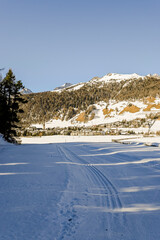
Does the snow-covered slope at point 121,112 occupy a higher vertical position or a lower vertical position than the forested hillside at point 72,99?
lower

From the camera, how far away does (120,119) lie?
70875 millimetres

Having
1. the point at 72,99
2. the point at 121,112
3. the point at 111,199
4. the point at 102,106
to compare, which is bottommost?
the point at 111,199

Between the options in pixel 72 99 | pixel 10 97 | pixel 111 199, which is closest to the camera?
pixel 111 199

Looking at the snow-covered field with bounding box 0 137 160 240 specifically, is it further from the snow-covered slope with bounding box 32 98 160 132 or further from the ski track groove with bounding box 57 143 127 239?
the snow-covered slope with bounding box 32 98 160 132

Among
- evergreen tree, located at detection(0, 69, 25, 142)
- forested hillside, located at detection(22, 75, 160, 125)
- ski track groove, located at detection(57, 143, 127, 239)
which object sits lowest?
ski track groove, located at detection(57, 143, 127, 239)

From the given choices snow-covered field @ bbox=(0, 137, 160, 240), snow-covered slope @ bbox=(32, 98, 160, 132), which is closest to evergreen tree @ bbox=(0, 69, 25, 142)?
snow-covered field @ bbox=(0, 137, 160, 240)

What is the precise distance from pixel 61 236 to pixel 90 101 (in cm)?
11602

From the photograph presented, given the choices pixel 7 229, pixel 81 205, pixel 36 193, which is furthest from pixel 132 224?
pixel 36 193

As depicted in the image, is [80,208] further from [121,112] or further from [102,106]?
[102,106]

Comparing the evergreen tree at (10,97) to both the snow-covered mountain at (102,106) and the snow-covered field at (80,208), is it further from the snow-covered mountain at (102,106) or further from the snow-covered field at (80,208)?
the snow-covered mountain at (102,106)

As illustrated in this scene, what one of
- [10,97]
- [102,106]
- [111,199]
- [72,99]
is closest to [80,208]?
[111,199]

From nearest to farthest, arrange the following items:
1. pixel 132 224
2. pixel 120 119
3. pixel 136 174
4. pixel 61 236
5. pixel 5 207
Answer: pixel 61 236 → pixel 132 224 → pixel 5 207 → pixel 136 174 → pixel 120 119

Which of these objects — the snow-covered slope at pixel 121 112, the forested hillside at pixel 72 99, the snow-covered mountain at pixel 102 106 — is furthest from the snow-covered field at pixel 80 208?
the forested hillside at pixel 72 99

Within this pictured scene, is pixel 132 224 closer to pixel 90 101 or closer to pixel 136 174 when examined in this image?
pixel 136 174
